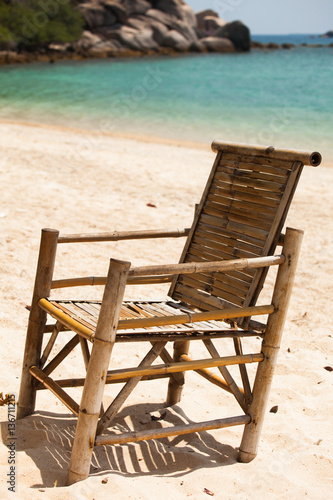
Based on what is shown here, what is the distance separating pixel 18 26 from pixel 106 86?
15919mm

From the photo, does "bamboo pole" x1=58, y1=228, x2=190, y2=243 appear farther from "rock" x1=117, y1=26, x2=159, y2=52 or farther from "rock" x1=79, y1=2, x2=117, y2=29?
"rock" x1=79, y1=2, x2=117, y2=29

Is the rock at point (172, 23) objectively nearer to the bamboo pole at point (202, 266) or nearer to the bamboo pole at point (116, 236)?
the bamboo pole at point (116, 236)

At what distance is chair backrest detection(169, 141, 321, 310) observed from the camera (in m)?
2.71

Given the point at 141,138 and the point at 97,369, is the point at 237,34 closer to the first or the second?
the point at 141,138

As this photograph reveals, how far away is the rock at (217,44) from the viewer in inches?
2021

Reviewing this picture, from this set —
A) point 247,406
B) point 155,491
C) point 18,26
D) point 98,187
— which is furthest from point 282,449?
point 18,26

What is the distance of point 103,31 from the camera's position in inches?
1766

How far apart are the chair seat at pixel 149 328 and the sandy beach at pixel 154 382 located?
0.56 meters

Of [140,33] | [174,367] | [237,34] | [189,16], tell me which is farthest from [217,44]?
[174,367]

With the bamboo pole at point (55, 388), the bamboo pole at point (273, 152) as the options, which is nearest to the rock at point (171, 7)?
the bamboo pole at point (273, 152)

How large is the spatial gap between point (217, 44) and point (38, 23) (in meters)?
18.2

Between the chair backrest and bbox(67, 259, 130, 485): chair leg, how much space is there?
0.80 metres

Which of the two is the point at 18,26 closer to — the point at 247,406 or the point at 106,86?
the point at 106,86

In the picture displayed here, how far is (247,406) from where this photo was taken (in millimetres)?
2625
